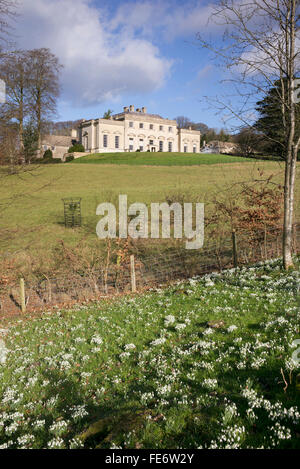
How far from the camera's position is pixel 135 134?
112m

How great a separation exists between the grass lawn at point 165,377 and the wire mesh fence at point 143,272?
235 inches

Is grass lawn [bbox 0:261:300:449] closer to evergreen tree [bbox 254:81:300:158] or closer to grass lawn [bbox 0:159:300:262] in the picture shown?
evergreen tree [bbox 254:81:300:158]

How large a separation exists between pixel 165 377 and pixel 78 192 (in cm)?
3861

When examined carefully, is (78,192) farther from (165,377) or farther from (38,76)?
(165,377)

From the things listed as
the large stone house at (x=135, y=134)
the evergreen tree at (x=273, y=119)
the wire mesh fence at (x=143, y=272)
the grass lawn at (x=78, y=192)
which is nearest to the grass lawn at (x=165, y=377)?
the evergreen tree at (x=273, y=119)

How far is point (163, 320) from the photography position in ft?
30.6

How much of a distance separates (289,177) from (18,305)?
14800 millimetres

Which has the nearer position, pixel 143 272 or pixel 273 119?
pixel 273 119

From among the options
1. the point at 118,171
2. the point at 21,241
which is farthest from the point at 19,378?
the point at 118,171

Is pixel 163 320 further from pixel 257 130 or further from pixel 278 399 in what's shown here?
pixel 257 130

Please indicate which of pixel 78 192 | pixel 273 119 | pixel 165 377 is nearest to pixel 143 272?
pixel 273 119

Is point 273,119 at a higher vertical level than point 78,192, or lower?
higher

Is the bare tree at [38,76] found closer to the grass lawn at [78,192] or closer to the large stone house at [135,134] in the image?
the grass lawn at [78,192]

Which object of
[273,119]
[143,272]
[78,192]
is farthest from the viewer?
[78,192]
